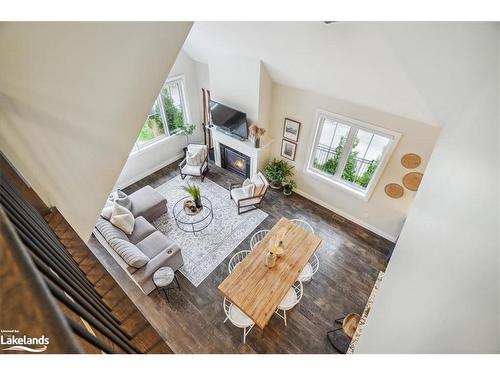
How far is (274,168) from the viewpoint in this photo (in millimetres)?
6133

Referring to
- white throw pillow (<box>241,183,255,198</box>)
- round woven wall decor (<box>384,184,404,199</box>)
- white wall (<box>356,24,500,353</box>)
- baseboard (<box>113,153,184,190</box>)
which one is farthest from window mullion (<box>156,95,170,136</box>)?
white wall (<box>356,24,500,353</box>)

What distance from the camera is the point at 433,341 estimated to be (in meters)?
0.94

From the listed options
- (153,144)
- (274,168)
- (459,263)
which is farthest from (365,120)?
(153,144)

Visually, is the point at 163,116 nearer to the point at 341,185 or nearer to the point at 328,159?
the point at 328,159

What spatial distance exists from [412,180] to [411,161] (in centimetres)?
37

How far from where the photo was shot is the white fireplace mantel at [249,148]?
19.5 feet

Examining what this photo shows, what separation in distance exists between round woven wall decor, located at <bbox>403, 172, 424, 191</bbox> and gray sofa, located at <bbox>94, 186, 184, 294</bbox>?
427cm

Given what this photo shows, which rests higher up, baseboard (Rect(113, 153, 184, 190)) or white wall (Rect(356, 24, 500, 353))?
white wall (Rect(356, 24, 500, 353))

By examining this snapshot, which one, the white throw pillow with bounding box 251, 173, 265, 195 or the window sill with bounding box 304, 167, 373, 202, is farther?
the white throw pillow with bounding box 251, 173, 265, 195

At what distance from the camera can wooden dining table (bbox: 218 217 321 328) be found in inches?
134

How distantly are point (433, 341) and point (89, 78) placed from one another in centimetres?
217

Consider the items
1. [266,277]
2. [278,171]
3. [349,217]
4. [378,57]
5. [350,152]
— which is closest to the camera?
[378,57]

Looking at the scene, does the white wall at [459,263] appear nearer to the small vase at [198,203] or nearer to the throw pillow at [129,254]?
the throw pillow at [129,254]

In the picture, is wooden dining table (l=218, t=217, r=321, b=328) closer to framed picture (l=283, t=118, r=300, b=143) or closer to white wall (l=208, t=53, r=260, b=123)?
framed picture (l=283, t=118, r=300, b=143)
